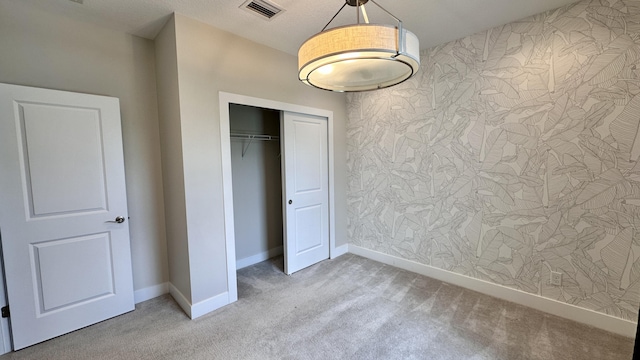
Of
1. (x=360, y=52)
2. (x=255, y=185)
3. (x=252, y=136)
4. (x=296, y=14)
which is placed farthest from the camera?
(x=255, y=185)

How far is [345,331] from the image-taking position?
216 centimetres

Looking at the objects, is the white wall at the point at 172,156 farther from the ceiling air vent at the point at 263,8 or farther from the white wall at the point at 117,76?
the ceiling air vent at the point at 263,8

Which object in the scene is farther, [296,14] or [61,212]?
[296,14]

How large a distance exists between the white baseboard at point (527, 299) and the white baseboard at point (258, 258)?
155 centimetres

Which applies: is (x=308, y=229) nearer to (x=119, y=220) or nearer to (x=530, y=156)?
(x=119, y=220)

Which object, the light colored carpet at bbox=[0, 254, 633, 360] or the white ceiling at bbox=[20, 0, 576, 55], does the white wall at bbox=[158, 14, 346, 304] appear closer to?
the white ceiling at bbox=[20, 0, 576, 55]

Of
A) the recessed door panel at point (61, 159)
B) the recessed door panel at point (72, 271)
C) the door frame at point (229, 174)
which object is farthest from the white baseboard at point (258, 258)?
the recessed door panel at point (61, 159)

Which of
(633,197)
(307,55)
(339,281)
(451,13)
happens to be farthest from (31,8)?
(633,197)

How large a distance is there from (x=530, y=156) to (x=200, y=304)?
3303 millimetres

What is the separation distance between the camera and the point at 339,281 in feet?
9.94

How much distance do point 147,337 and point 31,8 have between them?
2.74 m

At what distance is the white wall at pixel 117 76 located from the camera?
203 centimetres

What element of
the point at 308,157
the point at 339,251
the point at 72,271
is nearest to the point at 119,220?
the point at 72,271

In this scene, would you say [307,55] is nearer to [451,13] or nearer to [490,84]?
[451,13]
